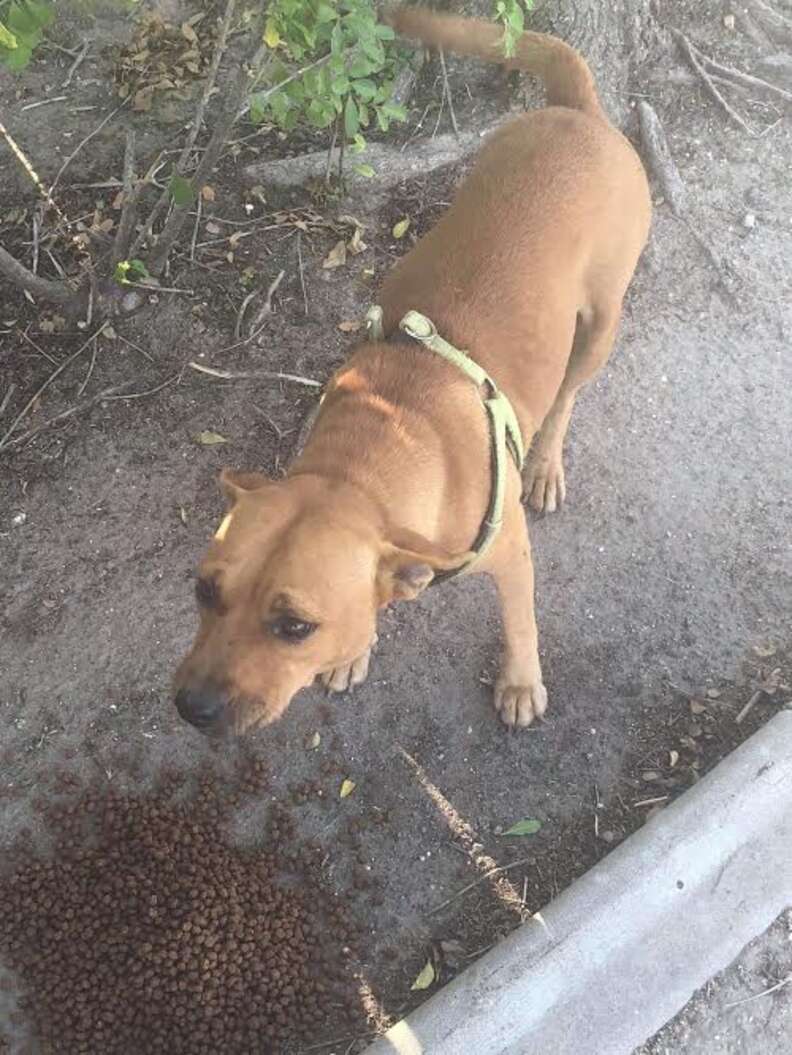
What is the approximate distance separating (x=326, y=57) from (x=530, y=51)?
0.90m

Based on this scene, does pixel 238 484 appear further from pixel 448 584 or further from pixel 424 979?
pixel 424 979

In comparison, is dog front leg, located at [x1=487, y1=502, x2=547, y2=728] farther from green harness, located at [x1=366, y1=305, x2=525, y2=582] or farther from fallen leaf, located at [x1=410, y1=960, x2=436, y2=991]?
fallen leaf, located at [x1=410, y1=960, x2=436, y2=991]

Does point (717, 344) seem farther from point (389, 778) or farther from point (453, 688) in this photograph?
→ point (389, 778)

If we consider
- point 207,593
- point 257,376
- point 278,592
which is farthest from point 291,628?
point 257,376

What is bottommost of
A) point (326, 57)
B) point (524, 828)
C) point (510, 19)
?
point (524, 828)

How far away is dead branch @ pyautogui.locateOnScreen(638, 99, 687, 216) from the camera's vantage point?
17.6ft

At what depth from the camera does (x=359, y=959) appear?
351 cm

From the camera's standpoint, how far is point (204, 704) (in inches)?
103

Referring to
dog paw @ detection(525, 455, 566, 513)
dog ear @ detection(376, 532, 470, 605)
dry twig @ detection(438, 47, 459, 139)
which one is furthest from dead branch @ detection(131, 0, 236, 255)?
dog ear @ detection(376, 532, 470, 605)

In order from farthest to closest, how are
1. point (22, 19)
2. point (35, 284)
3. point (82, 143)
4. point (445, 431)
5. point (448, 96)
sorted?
point (82, 143) → point (448, 96) → point (35, 284) → point (445, 431) → point (22, 19)

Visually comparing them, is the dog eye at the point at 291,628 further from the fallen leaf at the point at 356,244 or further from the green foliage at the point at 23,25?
the fallen leaf at the point at 356,244

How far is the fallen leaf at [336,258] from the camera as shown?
516cm

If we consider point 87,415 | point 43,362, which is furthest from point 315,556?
point 43,362

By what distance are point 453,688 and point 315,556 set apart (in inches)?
66.3
